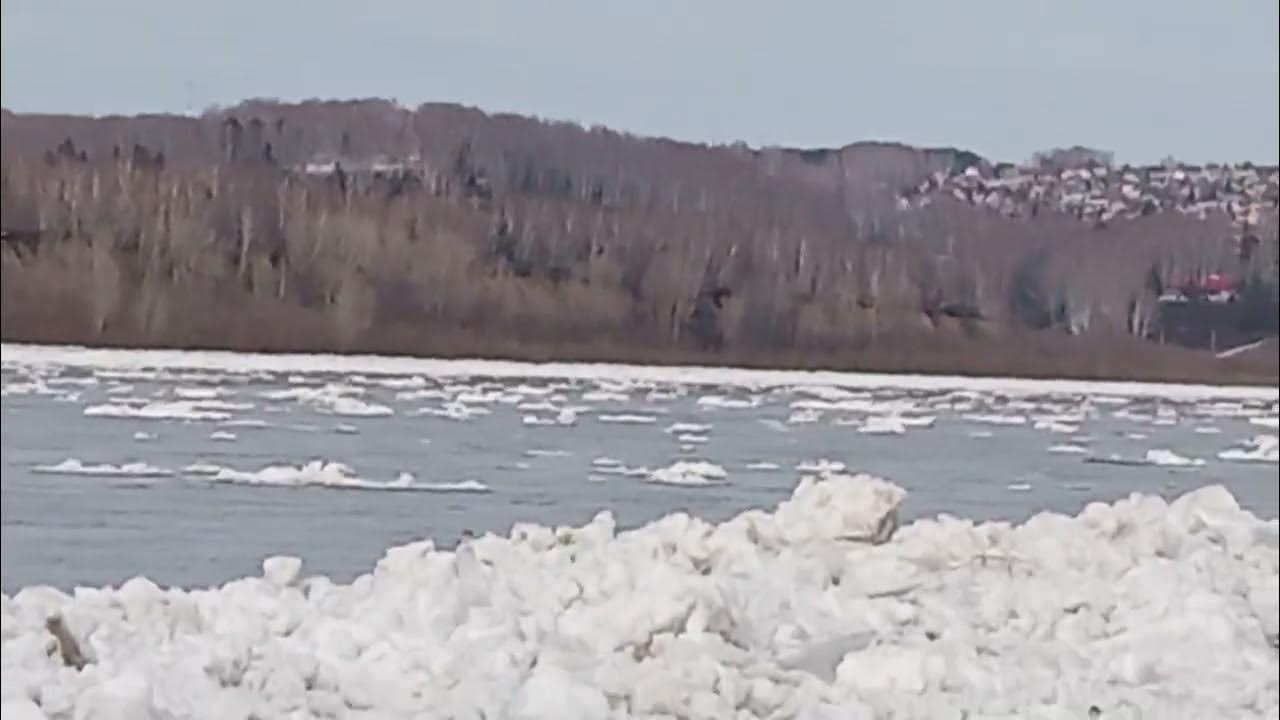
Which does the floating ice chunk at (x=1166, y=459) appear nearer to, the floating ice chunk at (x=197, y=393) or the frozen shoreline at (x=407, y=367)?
the frozen shoreline at (x=407, y=367)

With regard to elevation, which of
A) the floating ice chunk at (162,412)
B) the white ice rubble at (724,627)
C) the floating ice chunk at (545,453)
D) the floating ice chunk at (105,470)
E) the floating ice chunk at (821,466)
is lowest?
the white ice rubble at (724,627)

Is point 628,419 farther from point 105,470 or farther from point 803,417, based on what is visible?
point 105,470

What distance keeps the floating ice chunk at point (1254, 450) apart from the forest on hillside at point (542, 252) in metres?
1.19

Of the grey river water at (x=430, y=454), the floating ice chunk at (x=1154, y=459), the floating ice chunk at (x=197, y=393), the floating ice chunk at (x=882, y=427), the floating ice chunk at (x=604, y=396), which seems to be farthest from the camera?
the floating ice chunk at (x=1154, y=459)

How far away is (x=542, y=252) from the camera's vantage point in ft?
19.3

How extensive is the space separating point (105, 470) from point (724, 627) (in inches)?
86.4

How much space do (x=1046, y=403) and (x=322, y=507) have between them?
2408 mm

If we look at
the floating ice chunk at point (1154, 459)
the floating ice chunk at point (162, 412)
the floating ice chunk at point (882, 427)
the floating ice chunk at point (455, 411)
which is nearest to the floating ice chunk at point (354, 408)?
the floating ice chunk at point (455, 411)

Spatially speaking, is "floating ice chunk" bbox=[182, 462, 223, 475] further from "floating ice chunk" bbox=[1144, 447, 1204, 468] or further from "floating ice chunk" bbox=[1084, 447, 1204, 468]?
"floating ice chunk" bbox=[1144, 447, 1204, 468]

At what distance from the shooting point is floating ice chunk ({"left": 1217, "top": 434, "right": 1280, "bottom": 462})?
7.61 m

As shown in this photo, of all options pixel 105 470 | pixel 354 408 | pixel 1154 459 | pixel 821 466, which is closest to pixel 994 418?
pixel 821 466

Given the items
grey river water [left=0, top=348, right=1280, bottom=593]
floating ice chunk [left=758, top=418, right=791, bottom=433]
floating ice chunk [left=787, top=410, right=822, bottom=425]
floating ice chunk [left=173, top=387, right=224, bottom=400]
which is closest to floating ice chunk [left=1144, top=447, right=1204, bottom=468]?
grey river water [left=0, top=348, right=1280, bottom=593]

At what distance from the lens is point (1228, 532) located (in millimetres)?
6230

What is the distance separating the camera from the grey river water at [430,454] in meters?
5.52
